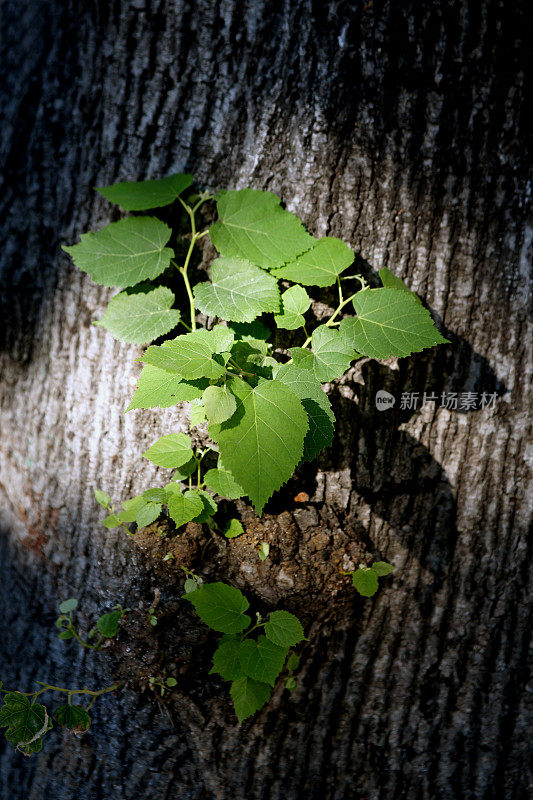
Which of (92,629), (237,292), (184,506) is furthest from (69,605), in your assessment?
(237,292)

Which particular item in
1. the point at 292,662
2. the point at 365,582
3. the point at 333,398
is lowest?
the point at 292,662

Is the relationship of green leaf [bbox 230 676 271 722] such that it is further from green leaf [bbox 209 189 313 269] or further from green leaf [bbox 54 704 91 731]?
green leaf [bbox 209 189 313 269]

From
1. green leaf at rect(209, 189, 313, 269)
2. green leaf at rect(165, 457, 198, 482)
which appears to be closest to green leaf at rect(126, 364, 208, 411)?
green leaf at rect(165, 457, 198, 482)

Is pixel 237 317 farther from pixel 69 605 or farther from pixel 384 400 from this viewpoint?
pixel 69 605

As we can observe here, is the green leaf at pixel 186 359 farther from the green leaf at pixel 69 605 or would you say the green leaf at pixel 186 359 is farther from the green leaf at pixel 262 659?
the green leaf at pixel 69 605

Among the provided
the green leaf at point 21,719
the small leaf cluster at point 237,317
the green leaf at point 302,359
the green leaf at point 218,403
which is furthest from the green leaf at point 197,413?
the green leaf at point 21,719

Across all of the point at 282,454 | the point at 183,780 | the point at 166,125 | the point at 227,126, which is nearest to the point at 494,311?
the point at 282,454
